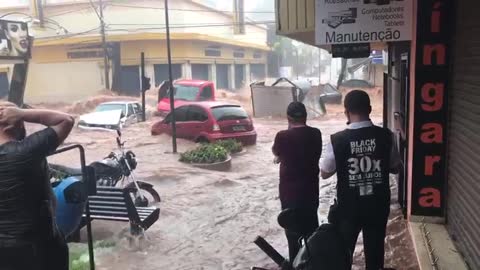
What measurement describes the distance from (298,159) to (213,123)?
10252 mm

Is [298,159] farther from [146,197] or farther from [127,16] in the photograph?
[127,16]

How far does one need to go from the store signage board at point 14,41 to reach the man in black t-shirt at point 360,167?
29.4ft

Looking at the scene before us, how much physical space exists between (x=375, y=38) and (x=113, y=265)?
4.04 meters

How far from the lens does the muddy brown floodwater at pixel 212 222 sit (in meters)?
5.83

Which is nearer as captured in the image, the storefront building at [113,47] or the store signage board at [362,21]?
the store signage board at [362,21]

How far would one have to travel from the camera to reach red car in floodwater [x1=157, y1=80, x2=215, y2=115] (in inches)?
851

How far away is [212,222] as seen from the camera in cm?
771

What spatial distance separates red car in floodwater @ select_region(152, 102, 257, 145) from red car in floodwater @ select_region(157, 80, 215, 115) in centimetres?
615

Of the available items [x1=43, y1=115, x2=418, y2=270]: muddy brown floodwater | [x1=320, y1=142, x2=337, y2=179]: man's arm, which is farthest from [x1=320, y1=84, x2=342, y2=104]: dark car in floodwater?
[x1=320, y1=142, x2=337, y2=179]: man's arm

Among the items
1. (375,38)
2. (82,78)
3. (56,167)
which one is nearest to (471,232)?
(375,38)

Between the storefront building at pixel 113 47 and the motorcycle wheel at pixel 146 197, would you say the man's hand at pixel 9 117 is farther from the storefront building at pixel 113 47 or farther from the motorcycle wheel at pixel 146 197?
the storefront building at pixel 113 47

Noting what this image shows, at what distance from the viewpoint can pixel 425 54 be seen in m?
5.37

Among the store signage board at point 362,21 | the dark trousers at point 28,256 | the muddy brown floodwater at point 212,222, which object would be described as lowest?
the muddy brown floodwater at point 212,222

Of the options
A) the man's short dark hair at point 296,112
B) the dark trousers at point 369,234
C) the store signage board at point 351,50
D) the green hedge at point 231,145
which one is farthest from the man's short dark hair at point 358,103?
the green hedge at point 231,145
